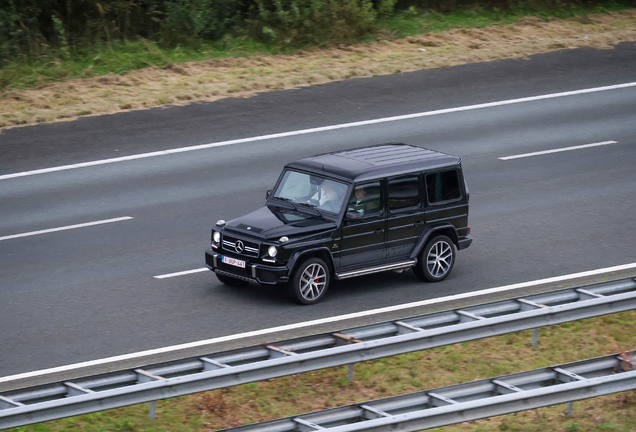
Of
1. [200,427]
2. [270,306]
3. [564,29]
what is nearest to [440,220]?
[270,306]

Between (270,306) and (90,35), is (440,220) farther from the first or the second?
(90,35)

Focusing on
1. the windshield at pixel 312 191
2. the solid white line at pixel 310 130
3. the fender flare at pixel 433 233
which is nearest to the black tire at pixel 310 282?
the windshield at pixel 312 191

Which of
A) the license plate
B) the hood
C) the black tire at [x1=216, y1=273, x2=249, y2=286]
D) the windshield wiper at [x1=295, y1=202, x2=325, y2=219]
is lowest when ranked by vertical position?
the black tire at [x1=216, y1=273, x2=249, y2=286]

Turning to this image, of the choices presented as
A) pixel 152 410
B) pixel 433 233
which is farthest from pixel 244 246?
pixel 152 410

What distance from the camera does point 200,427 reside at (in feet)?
31.6

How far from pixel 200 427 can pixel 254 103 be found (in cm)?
1286

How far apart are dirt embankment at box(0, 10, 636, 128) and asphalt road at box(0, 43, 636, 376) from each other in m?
0.49

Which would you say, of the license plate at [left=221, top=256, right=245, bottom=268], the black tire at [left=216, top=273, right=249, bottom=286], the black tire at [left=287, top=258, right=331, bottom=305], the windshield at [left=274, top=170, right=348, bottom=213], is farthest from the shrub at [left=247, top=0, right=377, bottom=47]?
the black tire at [left=287, top=258, right=331, bottom=305]

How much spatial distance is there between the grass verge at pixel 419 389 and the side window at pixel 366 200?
2.43 m

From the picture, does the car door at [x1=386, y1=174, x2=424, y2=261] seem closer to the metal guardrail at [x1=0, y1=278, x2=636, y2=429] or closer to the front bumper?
the front bumper

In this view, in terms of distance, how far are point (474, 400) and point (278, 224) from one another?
4.53 metres

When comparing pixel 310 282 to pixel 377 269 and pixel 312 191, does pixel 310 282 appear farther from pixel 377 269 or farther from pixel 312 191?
pixel 312 191

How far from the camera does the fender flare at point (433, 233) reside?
13500mm

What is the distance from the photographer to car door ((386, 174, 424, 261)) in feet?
43.7
